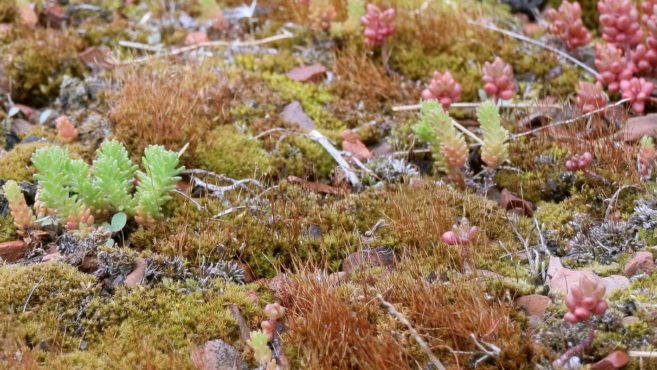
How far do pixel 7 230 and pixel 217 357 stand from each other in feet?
4.80

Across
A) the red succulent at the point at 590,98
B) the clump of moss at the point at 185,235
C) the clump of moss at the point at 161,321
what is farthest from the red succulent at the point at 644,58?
the clump of moss at the point at 161,321

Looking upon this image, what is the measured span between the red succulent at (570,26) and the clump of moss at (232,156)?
2.35 m

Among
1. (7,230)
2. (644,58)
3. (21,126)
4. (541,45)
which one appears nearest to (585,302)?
(644,58)

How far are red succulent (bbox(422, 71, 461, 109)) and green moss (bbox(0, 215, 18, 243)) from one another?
8.56ft

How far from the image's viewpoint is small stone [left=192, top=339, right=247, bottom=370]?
290cm

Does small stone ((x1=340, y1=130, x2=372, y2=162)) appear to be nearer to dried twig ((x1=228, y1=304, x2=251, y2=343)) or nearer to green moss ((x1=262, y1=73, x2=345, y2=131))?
green moss ((x1=262, y1=73, x2=345, y2=131))

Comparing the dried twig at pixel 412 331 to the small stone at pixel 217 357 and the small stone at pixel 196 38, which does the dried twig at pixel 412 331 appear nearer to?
the small stone at pixel 217 357

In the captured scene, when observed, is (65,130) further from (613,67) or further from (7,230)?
(613,67)

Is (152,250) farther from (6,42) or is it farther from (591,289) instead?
A: (6,42)

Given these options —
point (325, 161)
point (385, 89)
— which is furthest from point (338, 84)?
point (325, 161)

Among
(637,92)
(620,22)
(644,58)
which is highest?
(620,22)

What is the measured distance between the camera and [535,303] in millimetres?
3027

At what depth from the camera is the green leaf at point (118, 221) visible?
361 cm

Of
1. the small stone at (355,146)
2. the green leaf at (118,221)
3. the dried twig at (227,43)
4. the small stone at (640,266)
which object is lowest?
the small stone at (355,146)
